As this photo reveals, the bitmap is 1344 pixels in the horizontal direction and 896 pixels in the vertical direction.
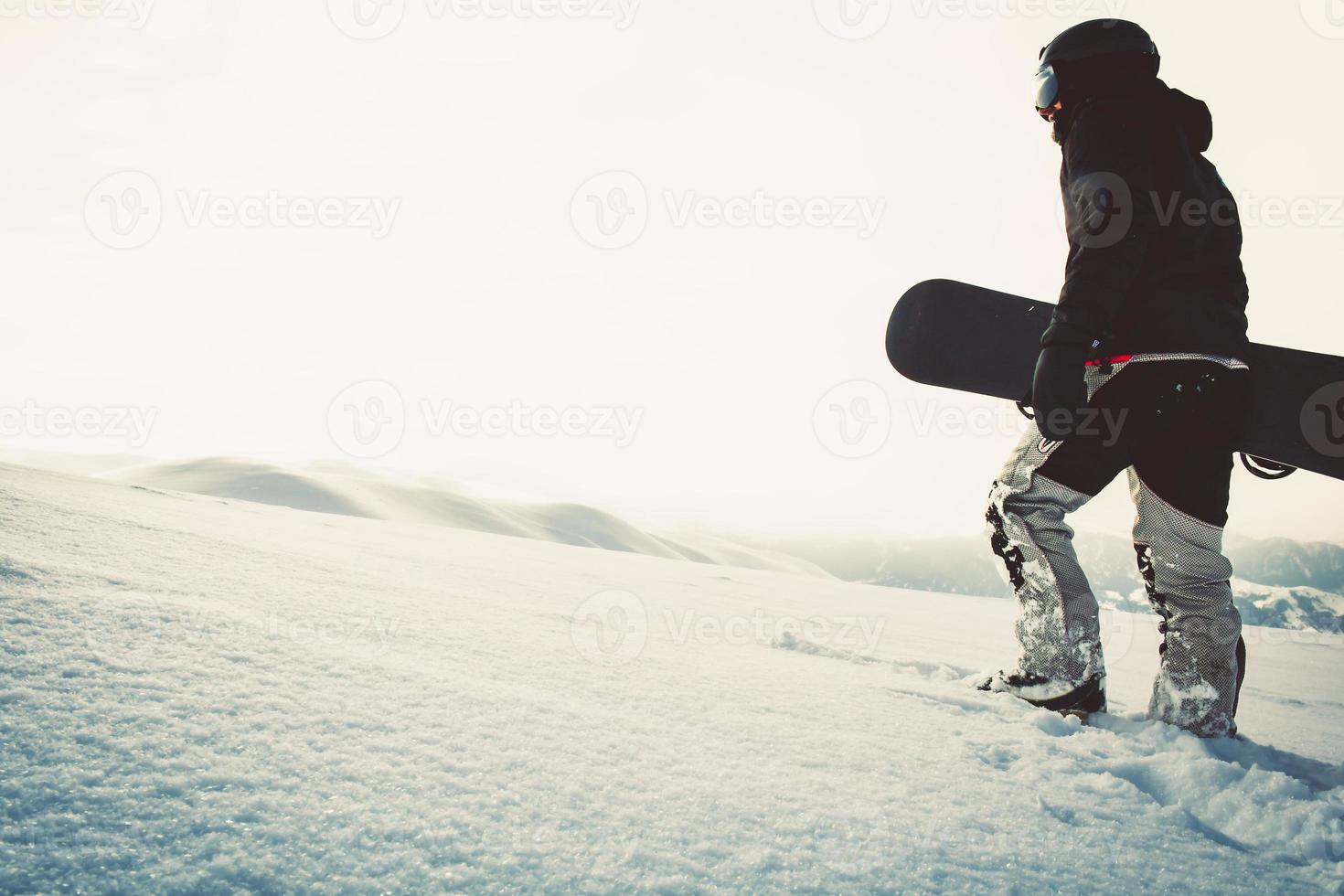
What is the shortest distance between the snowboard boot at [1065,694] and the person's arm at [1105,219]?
0.83 metres

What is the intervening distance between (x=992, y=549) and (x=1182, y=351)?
678 mm

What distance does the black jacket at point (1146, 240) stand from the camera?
1505 millimetres

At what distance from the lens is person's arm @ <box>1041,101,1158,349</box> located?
1494 mm

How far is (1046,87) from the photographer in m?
1.79

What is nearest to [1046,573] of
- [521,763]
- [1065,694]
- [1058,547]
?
[1058,547]

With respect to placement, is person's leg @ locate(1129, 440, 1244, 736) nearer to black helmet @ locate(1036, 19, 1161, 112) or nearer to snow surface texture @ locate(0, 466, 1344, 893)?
snow surface texture @ locate(0, 466, 1344, 893)

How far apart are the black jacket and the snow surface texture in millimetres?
944

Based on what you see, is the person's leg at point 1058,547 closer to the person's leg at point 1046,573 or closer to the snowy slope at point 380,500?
the person's leg at point 1046,573

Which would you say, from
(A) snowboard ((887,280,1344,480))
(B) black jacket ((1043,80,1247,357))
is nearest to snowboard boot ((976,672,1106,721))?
(B) black jacket ((1043,80,1247,357))

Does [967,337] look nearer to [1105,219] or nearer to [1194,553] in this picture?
[1105,219]

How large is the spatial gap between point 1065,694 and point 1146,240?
1.12 meters

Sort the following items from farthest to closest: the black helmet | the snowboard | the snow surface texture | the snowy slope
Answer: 1. the snowy slope
2. the snowboard
3. the black helmet
4. the snow surface texture

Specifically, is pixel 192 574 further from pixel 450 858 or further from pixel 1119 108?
pixel 1119 108

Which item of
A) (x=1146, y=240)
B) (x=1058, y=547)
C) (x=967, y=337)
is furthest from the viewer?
(x=967, y=337)
